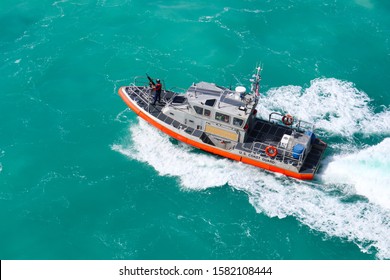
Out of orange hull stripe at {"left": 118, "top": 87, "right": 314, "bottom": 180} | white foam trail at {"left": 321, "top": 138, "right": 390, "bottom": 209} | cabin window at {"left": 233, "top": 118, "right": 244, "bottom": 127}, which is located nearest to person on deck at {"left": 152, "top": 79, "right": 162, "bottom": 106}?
orange hull stripe at {"left": 118, "top": 87, "right": 314, "bottom": 180}

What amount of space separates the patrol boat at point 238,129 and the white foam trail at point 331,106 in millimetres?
2441

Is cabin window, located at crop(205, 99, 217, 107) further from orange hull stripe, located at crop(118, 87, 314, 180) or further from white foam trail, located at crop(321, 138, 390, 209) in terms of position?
white foam trail, located at crop(321, 138, 390, 209)

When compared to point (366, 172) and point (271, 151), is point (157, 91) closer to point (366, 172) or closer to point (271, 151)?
point (271, 151)

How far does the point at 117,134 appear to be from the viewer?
49969 millimetres

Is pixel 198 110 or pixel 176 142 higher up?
pixel 198 110

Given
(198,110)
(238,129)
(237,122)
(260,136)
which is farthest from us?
(260,136)

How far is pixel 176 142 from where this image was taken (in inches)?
1934

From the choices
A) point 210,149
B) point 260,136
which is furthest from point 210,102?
point 260,136

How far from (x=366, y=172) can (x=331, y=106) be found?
32.0ft

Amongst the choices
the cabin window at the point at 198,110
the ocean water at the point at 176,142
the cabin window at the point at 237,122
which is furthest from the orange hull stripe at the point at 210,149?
the cabin window at the point at 237,122

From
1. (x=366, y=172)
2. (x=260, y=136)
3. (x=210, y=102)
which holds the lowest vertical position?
(x=366, y=172)

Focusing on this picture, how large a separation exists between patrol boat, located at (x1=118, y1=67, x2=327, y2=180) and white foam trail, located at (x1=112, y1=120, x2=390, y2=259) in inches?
40.1

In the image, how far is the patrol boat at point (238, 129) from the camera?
4531 centimetres

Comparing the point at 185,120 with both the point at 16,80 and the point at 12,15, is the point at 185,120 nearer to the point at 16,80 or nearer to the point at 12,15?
the point at 16,80
